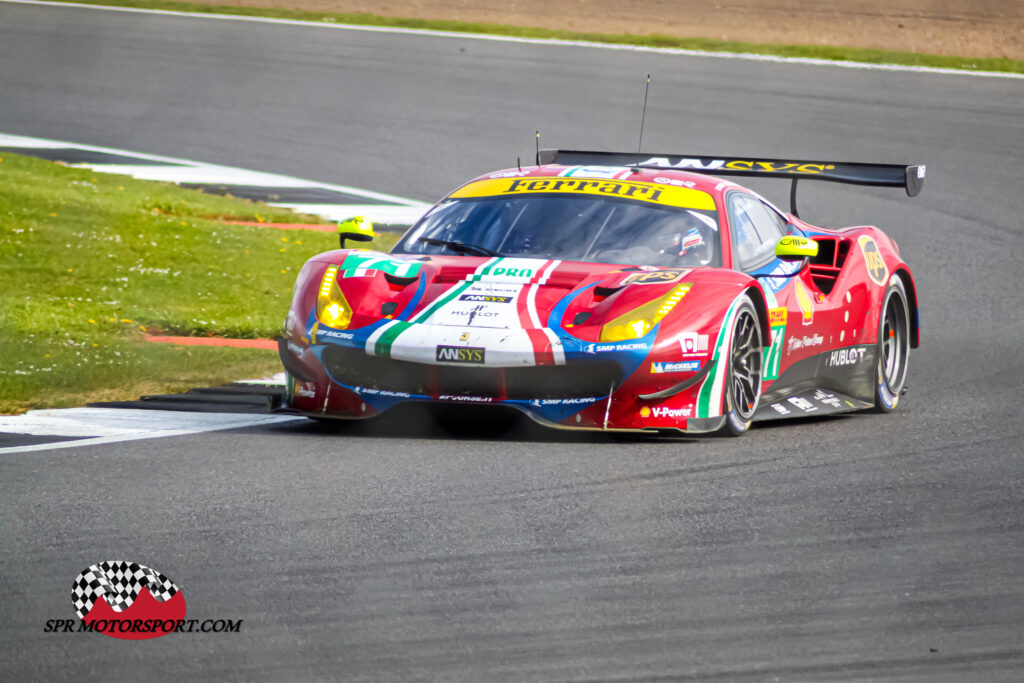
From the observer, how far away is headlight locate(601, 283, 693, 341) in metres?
5.88

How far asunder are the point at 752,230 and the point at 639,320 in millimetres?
1602

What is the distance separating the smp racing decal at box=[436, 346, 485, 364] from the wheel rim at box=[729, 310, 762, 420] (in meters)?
1.10

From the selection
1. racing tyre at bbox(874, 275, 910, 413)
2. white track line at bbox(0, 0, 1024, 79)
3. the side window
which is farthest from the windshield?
white track line at bbox(0, 0, 1024, 79)

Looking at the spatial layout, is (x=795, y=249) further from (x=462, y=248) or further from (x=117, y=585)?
(x=117, y=585)

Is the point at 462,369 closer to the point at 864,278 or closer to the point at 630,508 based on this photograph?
the point at 630,508

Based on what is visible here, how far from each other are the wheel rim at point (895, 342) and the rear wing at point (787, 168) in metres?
0.64

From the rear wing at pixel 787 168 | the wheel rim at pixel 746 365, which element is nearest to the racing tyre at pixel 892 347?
the rear wing at pixel 787 168

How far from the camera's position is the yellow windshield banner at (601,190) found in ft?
23.1

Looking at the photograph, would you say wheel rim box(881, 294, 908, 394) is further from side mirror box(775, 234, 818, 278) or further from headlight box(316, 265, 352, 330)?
headlight box(316, 265, 352, 330)

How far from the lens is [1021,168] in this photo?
15.4 m

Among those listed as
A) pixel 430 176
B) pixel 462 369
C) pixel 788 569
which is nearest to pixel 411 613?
pixel 788 569

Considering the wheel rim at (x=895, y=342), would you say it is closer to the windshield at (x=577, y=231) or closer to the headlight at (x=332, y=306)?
the windshield at (x=577, y=231)

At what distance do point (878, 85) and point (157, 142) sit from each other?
8.95m

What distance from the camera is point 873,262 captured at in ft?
26.1
